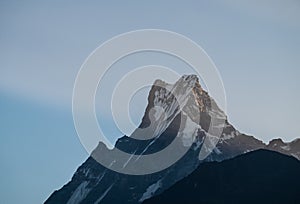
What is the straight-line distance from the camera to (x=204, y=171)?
518 ft

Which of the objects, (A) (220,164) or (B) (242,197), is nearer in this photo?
(B) (242,197)

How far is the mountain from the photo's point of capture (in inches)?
5522

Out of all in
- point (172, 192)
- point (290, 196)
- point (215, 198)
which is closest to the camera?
point (290, 196)

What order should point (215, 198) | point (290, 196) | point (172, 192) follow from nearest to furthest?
1. point (290, 196)
2. point (215, 198)
3. point (172, 192)

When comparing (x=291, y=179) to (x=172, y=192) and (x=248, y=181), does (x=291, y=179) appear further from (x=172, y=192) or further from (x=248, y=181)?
(x=172, y=192)

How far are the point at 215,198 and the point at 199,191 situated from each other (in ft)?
21.4

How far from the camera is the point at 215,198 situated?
5699 inches

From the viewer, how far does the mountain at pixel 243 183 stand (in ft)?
460

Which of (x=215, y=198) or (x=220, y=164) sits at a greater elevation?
(x=220, y=164)

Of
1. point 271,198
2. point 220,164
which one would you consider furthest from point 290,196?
point 220,164

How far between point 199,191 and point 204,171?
930 cm

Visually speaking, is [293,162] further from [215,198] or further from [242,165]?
[215,198]

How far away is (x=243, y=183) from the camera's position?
14975 cm

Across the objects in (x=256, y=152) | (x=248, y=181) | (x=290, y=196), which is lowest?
(x=290, y=196)
